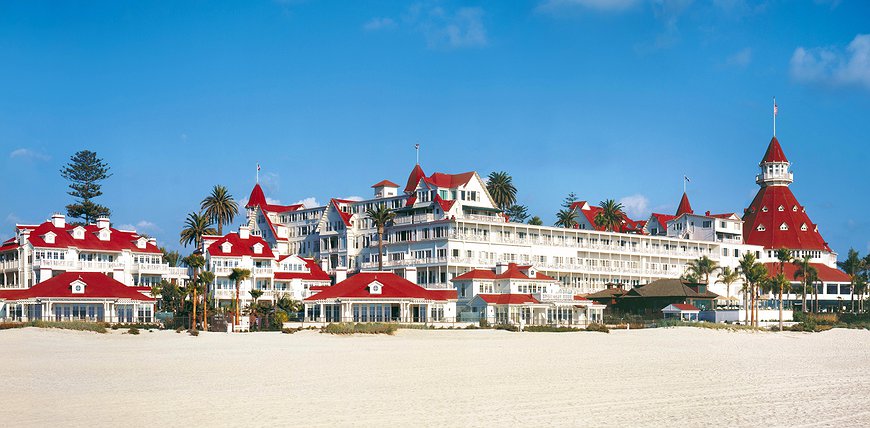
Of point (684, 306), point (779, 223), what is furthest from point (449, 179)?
point (779, 223)

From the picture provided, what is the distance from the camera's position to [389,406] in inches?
965

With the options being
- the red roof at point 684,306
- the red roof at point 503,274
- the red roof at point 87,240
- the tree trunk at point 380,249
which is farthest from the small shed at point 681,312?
the red roof at point 87,240

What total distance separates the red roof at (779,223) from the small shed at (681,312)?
39134 millimetres

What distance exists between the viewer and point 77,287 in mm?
68750

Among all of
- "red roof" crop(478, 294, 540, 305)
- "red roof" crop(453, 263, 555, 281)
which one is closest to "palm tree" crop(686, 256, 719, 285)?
"red roof" crop(453, 263, 555, 281)

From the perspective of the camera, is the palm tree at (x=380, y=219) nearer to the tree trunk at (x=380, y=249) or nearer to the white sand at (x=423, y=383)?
the tree trunk at (x=380, y=249)

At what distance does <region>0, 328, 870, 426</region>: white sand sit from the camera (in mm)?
23027

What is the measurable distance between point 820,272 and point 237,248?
62.9 m

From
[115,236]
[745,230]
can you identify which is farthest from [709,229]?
[115,236]

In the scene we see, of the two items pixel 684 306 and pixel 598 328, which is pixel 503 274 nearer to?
pixel 684 306

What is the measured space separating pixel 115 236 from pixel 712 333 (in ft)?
168

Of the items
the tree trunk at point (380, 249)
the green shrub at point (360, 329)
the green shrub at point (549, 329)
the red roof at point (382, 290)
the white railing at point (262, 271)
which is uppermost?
the tree trunk at point (380, 249)

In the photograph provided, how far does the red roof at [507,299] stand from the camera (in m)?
74.3

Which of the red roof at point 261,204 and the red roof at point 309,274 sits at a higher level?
the red roof at point 261,204
